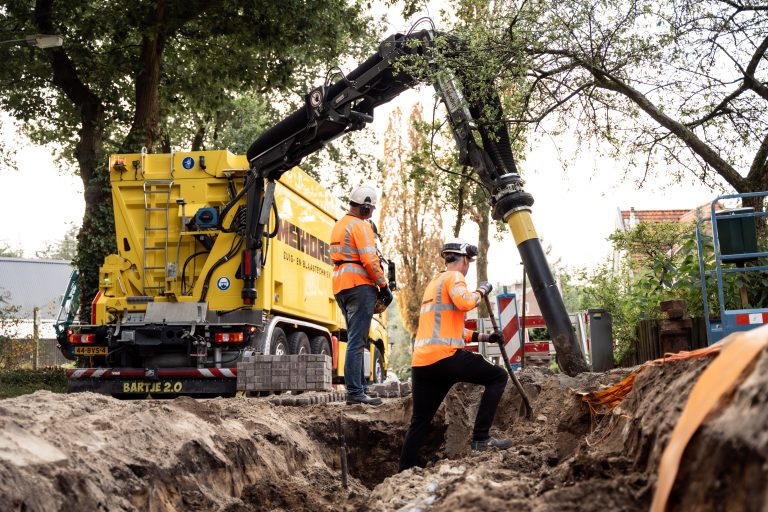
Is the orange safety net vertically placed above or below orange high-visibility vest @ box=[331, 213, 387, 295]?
below

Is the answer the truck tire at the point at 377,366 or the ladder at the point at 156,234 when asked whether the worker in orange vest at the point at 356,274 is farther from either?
the truck tire at the point at 377,366

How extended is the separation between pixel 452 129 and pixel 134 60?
33.7ft

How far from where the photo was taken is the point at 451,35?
33.6ft

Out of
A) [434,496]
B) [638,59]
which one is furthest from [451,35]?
[434,496]

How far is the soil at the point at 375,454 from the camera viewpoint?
2906 mm

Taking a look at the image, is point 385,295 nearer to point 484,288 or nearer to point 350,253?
point 350,253

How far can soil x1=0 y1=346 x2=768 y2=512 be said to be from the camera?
9.53ft

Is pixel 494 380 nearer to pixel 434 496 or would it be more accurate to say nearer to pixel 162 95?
pixel 434 496

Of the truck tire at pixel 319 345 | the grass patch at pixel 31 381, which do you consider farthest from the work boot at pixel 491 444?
the grass patch at pixel 31 381

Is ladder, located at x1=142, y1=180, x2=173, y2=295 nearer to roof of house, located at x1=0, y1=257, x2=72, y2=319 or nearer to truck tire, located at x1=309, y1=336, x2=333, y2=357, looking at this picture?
truck tire, located at x1=309, y1=336, x2=333, y2=357

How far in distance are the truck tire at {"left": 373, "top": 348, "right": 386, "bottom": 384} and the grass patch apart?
274 inches

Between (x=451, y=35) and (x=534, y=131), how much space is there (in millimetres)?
1581

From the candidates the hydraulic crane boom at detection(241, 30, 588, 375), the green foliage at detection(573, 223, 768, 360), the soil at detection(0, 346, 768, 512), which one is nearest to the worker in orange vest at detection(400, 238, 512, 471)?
the soil at detection(0, 346, 768, 512)

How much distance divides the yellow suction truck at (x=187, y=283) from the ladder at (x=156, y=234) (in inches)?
0.6
